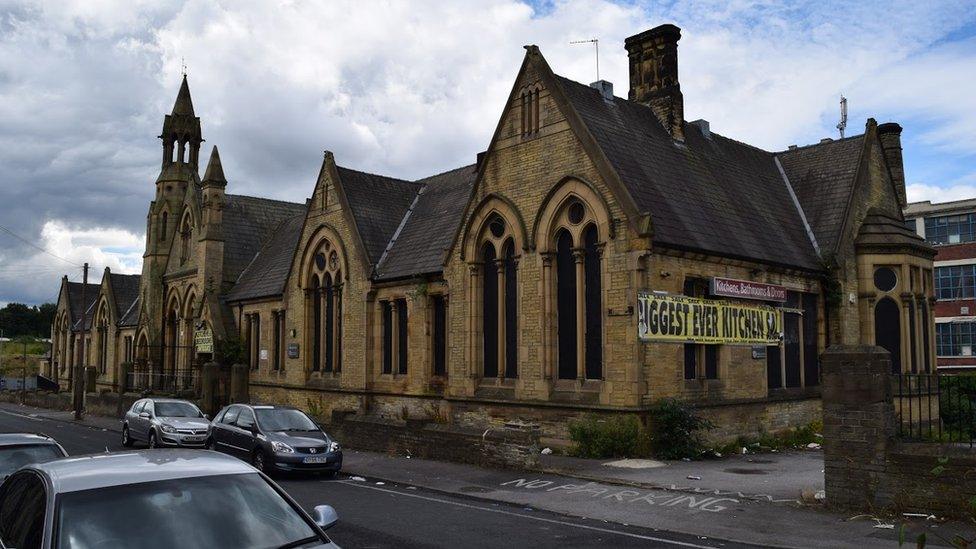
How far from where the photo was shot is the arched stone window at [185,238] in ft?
137

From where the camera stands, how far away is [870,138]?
28000 millimetres

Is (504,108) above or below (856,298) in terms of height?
above

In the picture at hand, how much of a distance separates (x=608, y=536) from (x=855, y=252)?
18.6 metres

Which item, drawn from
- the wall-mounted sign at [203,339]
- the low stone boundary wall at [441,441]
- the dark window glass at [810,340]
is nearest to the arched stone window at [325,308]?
the low stone boundary wall at [441,441]

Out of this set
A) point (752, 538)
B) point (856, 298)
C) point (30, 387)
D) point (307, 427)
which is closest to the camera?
point (752, 538)

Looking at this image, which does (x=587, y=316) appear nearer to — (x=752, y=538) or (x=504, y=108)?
(x=504, y=108)

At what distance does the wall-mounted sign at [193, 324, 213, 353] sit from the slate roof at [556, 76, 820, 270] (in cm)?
2206

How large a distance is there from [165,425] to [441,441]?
860 cm

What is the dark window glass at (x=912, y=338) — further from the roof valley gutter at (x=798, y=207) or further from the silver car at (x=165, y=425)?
the silver car at (x=165, y=425)

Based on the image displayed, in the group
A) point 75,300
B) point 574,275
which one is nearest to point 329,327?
point 574,275

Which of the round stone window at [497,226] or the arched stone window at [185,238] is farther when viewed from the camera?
the arched stone window at [185,238]

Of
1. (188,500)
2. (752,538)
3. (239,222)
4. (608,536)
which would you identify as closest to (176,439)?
(608,536)

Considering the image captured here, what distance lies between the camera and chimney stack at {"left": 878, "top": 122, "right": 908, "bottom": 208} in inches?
1216

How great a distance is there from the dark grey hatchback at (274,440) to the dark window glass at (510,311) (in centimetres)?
610
